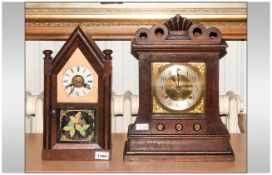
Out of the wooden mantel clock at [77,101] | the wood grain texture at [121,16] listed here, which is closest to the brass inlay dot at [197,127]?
the wooden mantel clock at [77,101]

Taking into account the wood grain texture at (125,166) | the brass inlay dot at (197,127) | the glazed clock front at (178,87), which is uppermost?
the glazed clock front at (178,87)

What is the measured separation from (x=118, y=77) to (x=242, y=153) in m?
0.58

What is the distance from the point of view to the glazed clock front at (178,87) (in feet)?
5.29

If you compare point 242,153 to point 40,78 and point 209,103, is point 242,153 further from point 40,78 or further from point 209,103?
point 40,78

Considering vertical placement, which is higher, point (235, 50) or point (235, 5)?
point (235, 5)

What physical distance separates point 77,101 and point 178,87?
29 cm

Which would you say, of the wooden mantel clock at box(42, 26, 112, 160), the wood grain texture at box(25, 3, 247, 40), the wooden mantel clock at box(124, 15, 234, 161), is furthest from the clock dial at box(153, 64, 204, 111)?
the wood grain texture at box(25, 3, 247, 40)

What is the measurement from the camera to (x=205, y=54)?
63.3 inches

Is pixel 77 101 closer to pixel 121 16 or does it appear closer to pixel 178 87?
pixel 178 87

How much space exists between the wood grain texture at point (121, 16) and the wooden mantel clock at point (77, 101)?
403 millimetres

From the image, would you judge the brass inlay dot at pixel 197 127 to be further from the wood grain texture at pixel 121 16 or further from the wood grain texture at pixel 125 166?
the wood grain texture at pixel 121 16

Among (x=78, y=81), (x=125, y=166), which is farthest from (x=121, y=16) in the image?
(x=125, y=166)

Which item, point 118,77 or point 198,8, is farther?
point 118,77

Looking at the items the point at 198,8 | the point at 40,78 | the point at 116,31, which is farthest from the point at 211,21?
the point at 40,78
